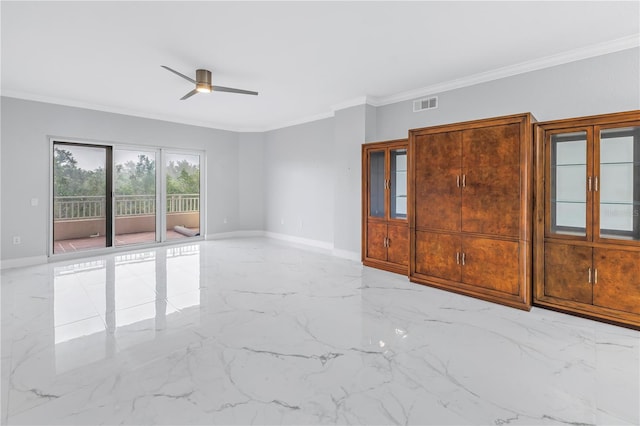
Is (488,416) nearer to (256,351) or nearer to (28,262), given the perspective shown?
(256,351)

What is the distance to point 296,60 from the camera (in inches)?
147

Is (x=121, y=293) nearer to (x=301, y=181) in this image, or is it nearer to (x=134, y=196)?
(x=134, y=196)

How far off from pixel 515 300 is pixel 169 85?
5354mm

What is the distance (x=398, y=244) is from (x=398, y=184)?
2.98 ft

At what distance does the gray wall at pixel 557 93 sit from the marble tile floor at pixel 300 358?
230cm

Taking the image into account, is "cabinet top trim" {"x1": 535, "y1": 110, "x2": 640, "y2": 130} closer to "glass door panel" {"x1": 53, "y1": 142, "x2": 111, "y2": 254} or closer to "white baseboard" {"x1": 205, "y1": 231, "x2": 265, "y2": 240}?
"white baseboard" {"x1": 205, "y1": 231, "x2": 265, "y2": 240}

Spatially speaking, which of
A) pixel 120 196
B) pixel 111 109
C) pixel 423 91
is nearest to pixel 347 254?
pixel 423 91

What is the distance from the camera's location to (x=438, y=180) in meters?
3.95

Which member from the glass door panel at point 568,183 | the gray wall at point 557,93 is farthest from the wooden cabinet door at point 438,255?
the gray wall at point 557,93

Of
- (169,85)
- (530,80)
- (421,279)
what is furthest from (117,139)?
(530,80)

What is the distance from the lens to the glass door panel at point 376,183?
4875 millimetres

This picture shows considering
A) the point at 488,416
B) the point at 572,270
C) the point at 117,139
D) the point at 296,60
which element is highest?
the point at 296,60

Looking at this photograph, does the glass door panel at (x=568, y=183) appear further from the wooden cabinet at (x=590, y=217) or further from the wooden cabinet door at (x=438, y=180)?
the wooden cabinet door at (x=438, y=180)

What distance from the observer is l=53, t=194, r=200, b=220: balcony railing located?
5574 mm
